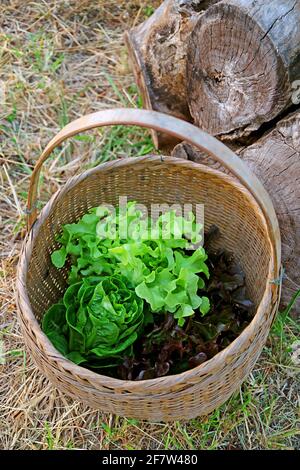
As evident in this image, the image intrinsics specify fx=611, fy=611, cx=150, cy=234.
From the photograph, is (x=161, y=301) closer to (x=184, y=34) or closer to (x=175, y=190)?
(x=175, y=190)

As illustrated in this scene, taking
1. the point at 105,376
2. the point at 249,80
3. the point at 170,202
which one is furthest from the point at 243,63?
the point at 105,376

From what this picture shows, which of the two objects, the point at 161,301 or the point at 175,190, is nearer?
the point at 161,301

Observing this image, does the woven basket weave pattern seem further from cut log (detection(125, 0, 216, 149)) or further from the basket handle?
cut log (detection(125, 0, 216, 149))

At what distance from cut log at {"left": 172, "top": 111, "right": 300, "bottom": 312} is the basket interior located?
0.08 meters

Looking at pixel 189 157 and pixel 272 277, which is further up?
pixel 272 277

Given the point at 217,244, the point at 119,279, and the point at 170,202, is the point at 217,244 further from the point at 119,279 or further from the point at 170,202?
the point at 119,279

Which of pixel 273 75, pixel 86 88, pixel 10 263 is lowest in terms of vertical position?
pixel 10 263

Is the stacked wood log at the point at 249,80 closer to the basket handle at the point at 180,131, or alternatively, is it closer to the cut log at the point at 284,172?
the cut log at the point at 284,172

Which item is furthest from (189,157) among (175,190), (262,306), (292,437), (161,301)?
(292,437)

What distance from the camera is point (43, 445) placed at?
4.82 ft

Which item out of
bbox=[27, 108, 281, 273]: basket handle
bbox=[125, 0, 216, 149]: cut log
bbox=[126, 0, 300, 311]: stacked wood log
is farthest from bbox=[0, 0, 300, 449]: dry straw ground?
bbox=[27, 108, 281, 273]: basket handle

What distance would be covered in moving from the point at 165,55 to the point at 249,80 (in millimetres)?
346

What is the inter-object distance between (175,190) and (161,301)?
0.34 m

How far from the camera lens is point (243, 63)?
1.46 meters
